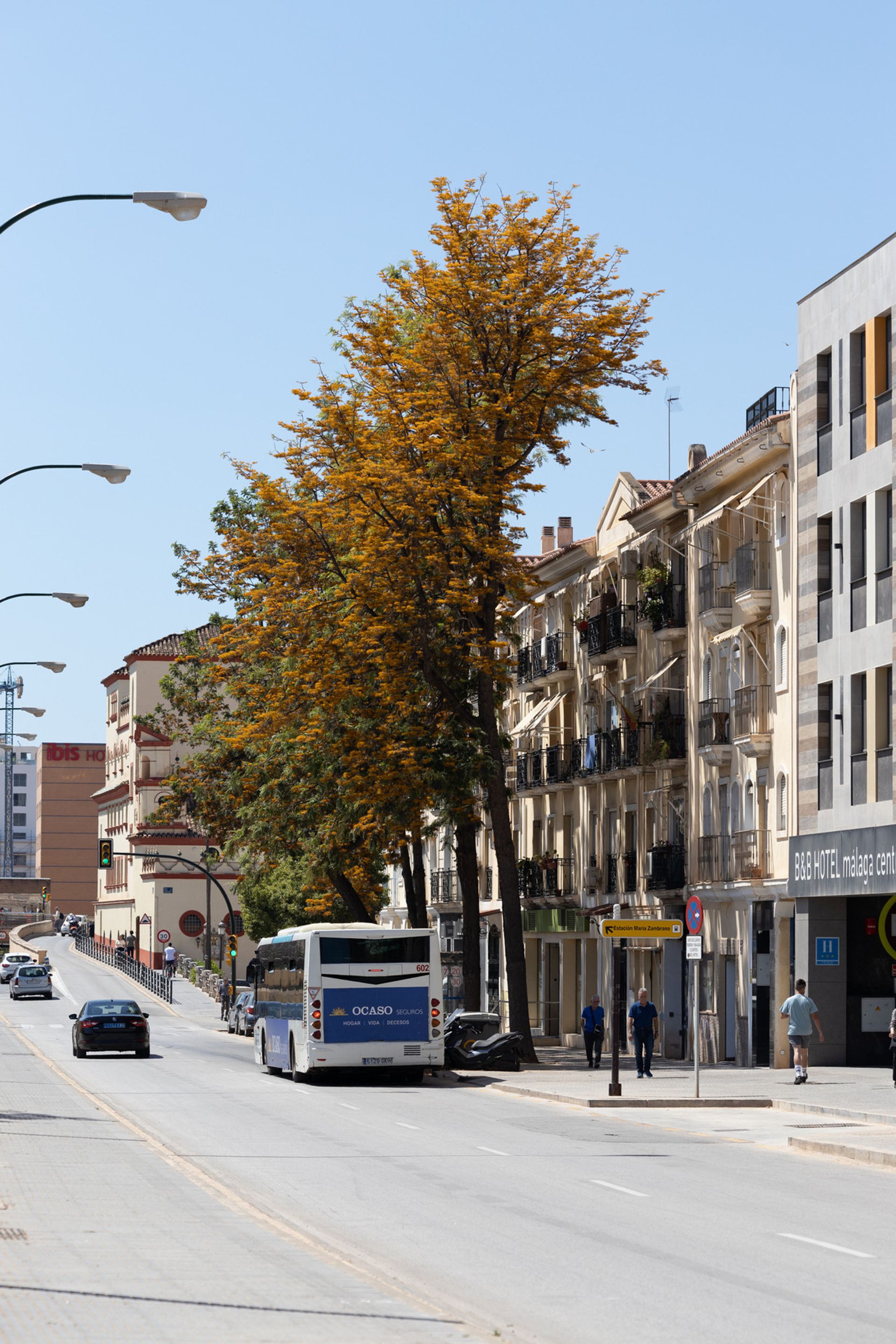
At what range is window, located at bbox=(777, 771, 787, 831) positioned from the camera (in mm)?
Answer: 44781

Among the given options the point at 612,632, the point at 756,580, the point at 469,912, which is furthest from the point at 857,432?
the point at 612,632

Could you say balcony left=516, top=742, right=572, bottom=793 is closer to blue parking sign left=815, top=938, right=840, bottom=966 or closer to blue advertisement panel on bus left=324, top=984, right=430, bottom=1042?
blue parking sign left=815, top=938, right=840, bottom=966

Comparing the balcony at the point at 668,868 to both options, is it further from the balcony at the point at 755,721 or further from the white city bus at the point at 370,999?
the white city bus at the point at 370,999

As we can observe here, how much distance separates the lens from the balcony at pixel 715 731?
158ft

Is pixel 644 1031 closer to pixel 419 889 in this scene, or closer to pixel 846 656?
pixel 846 656

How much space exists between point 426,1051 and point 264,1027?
6.70 meters

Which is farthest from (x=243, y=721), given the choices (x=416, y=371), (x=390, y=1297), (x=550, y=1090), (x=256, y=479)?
(x=390, y=1297)

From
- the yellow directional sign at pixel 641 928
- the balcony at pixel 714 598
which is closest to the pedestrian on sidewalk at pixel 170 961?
the balcony at pixel 714 598

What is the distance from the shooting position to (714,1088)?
36.2 metres

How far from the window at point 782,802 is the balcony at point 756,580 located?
3.81 metres

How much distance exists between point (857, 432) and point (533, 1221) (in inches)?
1085

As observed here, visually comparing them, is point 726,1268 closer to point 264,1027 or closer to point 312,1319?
point 312,1319

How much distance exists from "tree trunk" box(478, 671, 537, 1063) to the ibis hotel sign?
20.5 ft

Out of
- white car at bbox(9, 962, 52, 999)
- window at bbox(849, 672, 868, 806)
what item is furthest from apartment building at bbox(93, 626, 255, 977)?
window at bbox(849, 672, 868, 806)
